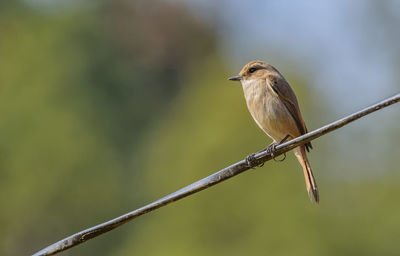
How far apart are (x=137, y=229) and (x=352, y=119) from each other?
2701 centimetres

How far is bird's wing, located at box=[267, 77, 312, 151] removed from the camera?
660cm

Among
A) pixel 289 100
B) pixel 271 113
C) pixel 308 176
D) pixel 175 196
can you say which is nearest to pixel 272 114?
pixel 271 113

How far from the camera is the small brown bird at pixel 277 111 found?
6.50 metres

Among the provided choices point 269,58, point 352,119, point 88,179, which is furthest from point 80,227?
point 352,119

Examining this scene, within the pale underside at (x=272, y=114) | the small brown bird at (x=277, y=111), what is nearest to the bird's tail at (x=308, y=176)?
the small brown bird at (x=277, y=111)

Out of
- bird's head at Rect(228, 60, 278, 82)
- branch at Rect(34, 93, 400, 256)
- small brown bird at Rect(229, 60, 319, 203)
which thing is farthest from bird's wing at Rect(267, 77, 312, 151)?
branch at Rect(34, 93, 400, 256)

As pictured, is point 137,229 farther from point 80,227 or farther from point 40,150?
point 40,150

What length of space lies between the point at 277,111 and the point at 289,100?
204 mm

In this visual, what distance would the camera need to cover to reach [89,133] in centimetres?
3400

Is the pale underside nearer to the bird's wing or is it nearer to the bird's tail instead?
the bird's wing

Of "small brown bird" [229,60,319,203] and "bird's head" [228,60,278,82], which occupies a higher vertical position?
"bird's head" [228,60,278,82]

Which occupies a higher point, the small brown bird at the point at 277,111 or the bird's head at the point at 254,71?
the bird's head at the point at 254,71

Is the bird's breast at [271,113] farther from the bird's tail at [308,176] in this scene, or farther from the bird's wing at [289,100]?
the bird's tail at [308,176]

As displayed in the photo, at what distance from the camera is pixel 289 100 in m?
6.64
